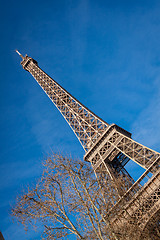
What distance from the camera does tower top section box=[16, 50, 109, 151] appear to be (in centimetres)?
2909

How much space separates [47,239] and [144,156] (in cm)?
1300

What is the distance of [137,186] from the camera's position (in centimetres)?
2058

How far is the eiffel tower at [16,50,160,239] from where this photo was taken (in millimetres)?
18031

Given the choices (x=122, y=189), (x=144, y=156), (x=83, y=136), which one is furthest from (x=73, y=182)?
(x=83, y=136)

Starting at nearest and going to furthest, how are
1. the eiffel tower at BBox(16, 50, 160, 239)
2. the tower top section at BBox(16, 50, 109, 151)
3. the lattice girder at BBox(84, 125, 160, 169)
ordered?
1. the eiffel tower at BBox(16, 50, 160, 239)
2. the lattice girder at BBox(84, 125, 160, 169)
3. the tower top section at BBox(16, 50, 109, 151)

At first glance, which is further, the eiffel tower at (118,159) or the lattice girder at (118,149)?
the lattice girder at (118,149)

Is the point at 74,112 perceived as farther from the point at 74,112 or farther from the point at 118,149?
the point at 118,149

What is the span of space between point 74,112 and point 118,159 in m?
10.0

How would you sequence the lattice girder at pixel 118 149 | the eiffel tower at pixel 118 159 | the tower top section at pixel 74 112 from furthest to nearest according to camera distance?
the tower top section at pixel 74 112 → the lattice girder at pixel 118 149 → the eiffel tower at pixel 118 159

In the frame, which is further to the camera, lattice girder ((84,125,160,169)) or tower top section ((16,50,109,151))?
tower top section ((16,50,109,151))

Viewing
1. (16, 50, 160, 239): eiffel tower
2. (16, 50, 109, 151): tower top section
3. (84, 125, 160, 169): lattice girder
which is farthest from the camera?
(16, 50, 109, 151): tower top section

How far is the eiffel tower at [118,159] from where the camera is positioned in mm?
18031

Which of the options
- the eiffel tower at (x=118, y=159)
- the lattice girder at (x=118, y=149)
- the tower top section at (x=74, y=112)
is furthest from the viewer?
the tower top section at (x=74, y=112)

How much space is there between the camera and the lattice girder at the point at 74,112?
29141mm
